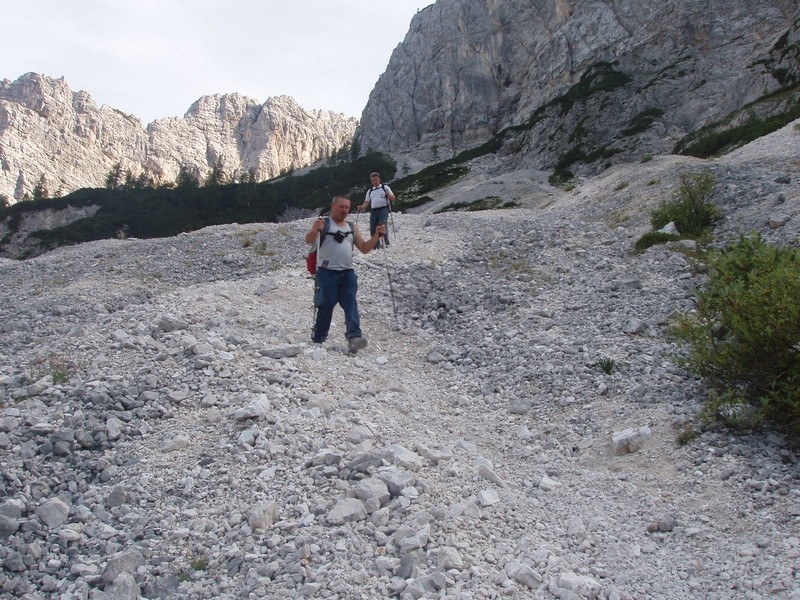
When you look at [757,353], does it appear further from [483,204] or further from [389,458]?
[483,204]

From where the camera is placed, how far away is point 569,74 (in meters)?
108

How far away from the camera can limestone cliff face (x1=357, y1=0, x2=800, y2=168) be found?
259 ft

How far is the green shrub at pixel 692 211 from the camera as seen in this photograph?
15.1 metres

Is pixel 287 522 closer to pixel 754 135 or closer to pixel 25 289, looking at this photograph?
pixel 25 289

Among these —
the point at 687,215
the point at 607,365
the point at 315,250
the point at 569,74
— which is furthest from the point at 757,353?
the point at 569,74

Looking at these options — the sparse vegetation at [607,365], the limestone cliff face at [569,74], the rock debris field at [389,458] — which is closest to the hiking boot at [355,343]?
the rock debris field at [389,458]

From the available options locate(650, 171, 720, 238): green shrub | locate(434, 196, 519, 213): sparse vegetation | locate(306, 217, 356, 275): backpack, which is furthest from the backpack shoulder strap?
locate(434, 196, 519, 213): sparse vegetation

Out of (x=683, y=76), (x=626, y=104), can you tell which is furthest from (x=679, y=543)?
(x=683, y=76)

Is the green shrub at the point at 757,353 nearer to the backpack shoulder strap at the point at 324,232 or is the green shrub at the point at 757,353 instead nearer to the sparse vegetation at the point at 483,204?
the backpack shoulder strap at the point at 324,232

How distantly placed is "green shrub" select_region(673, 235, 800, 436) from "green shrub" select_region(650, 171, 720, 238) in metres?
7.94

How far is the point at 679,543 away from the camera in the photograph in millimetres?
5207

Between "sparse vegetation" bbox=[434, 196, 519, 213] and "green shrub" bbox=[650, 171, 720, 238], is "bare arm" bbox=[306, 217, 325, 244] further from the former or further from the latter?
"sparse vegetation" bbox=[434, 196, 519, 213]

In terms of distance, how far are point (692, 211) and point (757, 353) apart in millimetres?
10063

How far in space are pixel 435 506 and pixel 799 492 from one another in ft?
11.7
